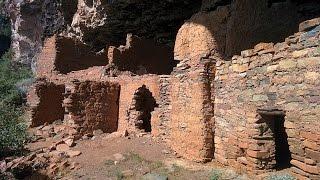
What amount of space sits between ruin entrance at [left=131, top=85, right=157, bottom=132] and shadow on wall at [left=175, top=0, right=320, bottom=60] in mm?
2810

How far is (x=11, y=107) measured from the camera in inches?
623

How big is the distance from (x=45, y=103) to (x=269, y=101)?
30.0ft

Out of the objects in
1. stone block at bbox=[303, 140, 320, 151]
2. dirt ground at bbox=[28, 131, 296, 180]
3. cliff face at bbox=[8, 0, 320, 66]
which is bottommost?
dirt ground at bbox=[28, 131, 296, 180]

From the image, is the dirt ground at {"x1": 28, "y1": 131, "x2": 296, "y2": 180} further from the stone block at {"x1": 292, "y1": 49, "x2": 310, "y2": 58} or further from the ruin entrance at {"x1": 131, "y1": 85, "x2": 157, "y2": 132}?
the stone block at {"x1": 292, "y1": 49, "x2": 310, "y2": 58}

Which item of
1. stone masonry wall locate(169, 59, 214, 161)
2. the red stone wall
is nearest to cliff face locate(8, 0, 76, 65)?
the red stone wall

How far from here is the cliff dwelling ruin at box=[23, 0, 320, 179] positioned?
16.0ft

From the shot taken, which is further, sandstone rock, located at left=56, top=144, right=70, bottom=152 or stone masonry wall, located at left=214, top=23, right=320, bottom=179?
sandstone rock, located at left=56, top=144, right=70, bottom=152

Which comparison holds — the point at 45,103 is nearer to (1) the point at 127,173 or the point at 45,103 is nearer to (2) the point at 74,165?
(2) the point at 74,165

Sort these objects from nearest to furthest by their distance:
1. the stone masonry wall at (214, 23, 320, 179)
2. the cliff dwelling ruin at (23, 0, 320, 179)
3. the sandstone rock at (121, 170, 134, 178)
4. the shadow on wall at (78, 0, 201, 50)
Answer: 1. the stone masonry wall at (214, 23, 320, 179)
2. the cliff dwelling ruin at (23, 0, 320, 179)
3. the sandstone rock at (121, 170, 134, 178)
4. the shadow on wall at (78, 0, 201, 50)

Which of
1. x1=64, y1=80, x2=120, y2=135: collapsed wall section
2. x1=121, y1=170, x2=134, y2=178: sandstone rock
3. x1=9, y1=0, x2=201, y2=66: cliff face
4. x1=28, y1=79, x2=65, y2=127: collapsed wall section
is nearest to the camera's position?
x1=121, y1=170, x2=134, y2=178: sandstone rock

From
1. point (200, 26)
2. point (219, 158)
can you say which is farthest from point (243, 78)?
point (200, 26)

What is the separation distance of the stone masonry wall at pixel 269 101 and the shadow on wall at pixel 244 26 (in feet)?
3.77

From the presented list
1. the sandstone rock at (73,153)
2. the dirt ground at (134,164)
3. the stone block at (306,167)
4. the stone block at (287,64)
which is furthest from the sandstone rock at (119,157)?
the stone block at (287,64)

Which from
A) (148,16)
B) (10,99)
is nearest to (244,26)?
(148,16)
